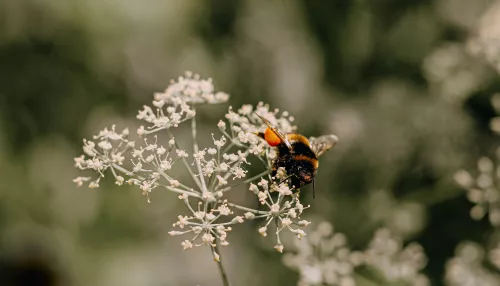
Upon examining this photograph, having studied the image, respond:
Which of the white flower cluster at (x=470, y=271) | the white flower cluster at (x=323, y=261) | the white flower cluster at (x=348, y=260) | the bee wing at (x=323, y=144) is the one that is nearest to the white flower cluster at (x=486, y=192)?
the white flower cluster at (x=470, y=271)

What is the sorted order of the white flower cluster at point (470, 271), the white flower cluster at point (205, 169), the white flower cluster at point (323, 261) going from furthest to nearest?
1. the white flower cluster at point (470, 271)
2. the white flower cluster at point (323, 261)
3. the white flower cluster at point (205, 169)

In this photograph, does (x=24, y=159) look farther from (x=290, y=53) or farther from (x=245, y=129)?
(x=245, y=129)

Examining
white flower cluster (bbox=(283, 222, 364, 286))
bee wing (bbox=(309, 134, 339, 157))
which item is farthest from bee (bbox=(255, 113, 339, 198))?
white flower cluster (bbox=(283, 222, 364, 286))

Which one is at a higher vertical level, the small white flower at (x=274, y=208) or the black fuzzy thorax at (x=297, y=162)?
the black fuzzy thorax at (x=297, y=162)

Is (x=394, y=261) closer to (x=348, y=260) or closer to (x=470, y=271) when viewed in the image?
(x=348, y=260)

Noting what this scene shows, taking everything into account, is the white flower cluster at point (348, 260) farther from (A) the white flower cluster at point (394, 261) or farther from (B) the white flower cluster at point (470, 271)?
(B) the white flower cluster at point (470, 271)

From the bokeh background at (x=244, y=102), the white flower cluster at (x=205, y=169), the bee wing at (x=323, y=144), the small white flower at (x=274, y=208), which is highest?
the bokeh background at (x=244, y=102)

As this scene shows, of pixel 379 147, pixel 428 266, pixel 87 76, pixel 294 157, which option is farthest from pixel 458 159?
pixel 87 76

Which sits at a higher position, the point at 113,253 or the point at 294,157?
the point at 113,253

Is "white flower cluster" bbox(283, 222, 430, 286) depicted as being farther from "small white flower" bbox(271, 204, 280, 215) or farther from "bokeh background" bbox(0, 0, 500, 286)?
"small white flower" bbox(271, 204, 280, 215)

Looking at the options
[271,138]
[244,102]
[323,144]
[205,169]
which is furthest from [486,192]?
[244,102]
